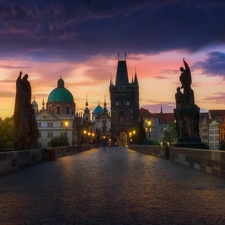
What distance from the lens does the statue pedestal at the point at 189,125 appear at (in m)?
25.2

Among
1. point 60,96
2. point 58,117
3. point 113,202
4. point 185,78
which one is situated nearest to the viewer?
point 113,202

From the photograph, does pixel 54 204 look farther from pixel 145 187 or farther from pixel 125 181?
pixel 125 181

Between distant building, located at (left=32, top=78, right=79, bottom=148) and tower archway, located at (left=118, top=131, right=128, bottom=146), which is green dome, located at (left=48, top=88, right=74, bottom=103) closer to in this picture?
distant building, located at (left=32, top=78, right=79, bottom=148)

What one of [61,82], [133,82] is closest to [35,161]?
[61,82]

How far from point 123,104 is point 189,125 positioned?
155 m

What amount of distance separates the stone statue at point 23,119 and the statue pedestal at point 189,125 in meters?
8.15

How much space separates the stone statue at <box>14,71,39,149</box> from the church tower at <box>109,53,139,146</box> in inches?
6026

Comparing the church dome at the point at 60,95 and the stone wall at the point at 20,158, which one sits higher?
the church dome at the point at 60,95

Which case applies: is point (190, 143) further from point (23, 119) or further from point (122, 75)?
point (122, 75)

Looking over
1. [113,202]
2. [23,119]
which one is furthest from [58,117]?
[113,202]

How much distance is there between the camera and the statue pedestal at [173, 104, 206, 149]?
993 inches

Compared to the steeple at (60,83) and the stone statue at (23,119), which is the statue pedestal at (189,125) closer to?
the stone statue at (23,119)

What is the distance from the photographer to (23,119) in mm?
22609

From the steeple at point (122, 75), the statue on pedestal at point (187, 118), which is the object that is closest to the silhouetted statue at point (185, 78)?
the statue on pedestal at point (187, 118)
